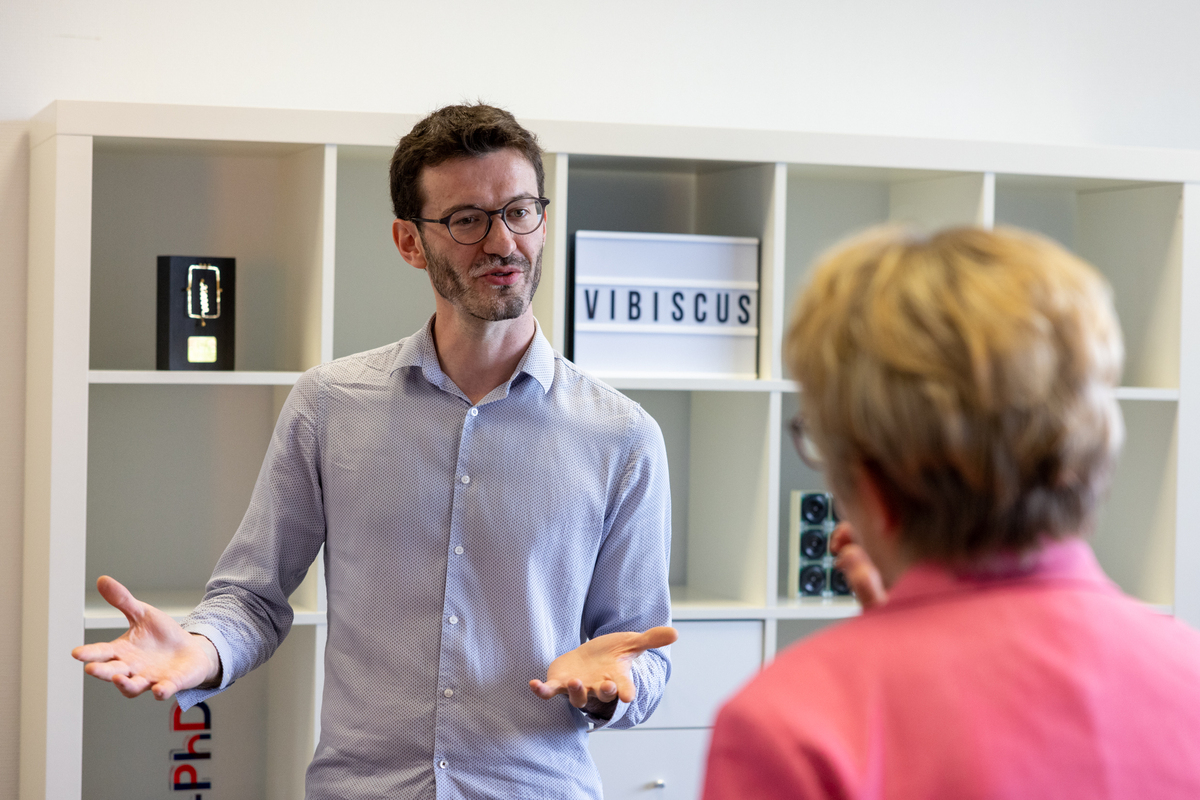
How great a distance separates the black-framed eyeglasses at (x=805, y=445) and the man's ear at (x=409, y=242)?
1.06 m

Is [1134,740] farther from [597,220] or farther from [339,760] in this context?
[597,220]

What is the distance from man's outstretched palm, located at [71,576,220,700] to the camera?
1341mm

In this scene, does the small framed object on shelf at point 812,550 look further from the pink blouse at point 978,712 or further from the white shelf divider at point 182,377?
the pink blouse at point 978,712

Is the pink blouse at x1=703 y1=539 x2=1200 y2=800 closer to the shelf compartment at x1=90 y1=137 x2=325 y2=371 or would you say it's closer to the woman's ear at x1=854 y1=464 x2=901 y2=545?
the woman's ear at x1=854 y1=464 x2=901 y2=545

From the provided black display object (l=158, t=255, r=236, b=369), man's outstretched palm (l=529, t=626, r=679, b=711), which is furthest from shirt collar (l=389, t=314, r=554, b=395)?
black display object (l=158, t=255, r=236, b=369)

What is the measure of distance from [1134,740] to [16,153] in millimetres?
2561

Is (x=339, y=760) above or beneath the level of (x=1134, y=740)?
beneath

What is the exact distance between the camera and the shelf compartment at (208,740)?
8.59 ft

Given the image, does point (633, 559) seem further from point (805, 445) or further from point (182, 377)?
point (182, 377)

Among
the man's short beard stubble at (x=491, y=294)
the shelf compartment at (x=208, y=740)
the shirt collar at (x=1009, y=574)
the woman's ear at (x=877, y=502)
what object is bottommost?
the shelf compartment at (x=208, y=740)

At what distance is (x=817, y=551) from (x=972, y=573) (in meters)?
2.01

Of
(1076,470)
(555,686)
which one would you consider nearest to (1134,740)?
(1076,470)

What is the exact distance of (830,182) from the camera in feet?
9.59

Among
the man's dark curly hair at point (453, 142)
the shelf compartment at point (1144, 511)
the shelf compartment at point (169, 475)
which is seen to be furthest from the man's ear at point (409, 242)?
the shelf compartment at point (1144, 511)
